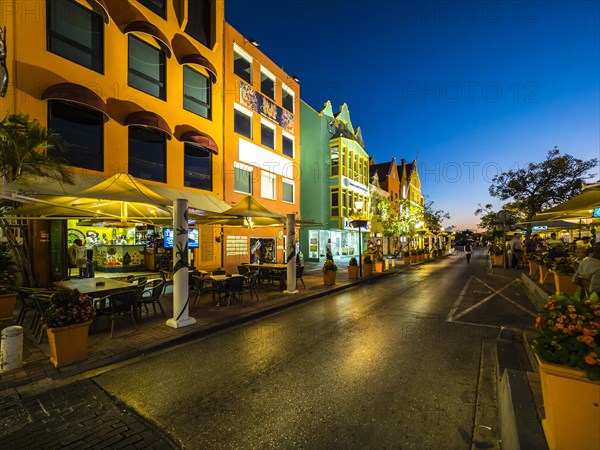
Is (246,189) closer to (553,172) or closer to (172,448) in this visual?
(172,448)

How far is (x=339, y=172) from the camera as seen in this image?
85.8ft

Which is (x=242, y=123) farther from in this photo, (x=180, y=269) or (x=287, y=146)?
(x=180, y=269)

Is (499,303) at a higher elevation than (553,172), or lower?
lower

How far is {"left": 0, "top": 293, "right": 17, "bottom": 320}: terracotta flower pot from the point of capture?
739cm

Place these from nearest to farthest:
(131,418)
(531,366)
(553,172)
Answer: (131,418) → (531,366) → (553,172)

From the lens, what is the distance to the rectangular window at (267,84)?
1908cm

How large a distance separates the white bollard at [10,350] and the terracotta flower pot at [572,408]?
7.02m

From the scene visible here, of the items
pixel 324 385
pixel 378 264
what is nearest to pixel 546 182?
pixel 378 264

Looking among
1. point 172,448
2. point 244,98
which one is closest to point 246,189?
point 244,98

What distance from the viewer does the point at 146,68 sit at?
12.4 meters

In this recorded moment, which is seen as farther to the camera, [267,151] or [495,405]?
[267,151]

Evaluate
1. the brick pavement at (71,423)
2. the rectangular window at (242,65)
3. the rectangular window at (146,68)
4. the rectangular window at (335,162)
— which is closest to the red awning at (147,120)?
the rectangular window at (146,68)

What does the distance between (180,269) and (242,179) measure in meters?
10.5

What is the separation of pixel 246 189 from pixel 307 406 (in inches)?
566
